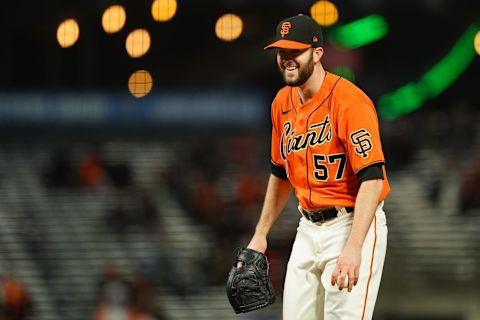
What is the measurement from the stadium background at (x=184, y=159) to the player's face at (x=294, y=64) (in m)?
7.34

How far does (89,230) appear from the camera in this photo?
15.7 metres

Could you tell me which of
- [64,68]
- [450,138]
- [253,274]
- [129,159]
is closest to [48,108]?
[64,68]

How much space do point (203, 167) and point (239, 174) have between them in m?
0.80

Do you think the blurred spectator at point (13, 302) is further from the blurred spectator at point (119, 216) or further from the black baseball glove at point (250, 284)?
the black baseball glove at point (250, 284)

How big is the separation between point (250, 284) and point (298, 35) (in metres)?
1.20

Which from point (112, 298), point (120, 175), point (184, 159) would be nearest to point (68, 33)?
point (120, 175)

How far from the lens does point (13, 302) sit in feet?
41.8

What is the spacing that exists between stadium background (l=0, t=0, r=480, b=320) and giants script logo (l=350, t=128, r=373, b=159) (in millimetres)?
7399

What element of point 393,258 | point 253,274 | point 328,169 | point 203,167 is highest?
point 328,169

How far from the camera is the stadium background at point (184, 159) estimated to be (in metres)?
14.2

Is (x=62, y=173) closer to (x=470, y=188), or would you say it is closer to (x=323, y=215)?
(x=470, y=188)

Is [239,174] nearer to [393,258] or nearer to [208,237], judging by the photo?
[208,237]

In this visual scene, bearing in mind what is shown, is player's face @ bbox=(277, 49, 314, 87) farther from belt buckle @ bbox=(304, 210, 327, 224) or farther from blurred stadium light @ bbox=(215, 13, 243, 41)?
blurred stadium light @ bbox=(215, 13, 243, 41)

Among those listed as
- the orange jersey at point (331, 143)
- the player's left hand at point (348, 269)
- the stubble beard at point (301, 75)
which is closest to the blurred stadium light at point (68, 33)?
the orange jersey at point (331, 143)
